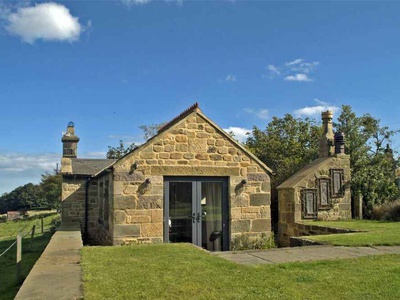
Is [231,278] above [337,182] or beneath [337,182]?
beneath

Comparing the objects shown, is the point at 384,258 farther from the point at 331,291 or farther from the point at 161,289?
the point at 161,289

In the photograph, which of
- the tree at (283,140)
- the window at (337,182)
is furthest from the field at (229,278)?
the tree at (283,140)

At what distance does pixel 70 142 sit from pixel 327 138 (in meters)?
13.8

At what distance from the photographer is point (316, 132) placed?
2931cm

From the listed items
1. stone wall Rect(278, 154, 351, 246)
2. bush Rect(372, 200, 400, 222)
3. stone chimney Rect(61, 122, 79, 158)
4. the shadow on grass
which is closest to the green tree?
stone chimney Rect(61, 122, 79, 158)

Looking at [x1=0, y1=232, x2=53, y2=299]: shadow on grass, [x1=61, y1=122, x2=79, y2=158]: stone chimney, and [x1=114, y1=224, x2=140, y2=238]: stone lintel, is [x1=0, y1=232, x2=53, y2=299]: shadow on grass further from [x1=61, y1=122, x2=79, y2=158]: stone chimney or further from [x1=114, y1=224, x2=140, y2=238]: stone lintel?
[x1=61, y1=122, x2=79, y2=158]: stone chimney

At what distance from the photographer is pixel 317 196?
1642 centimetres

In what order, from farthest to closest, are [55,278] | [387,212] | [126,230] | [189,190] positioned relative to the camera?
1. [387,212]
2. [189,190]
3. [126,230]
4. [55,278]

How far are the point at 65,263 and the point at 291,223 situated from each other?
1067 cm

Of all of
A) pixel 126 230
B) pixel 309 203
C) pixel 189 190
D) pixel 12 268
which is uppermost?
pixel 189 190

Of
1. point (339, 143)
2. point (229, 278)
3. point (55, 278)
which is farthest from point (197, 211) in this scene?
point (339, 143)

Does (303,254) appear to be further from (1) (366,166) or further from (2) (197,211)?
(1) (366,166)

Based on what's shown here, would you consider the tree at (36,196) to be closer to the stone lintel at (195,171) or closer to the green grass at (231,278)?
the stone lintel at (195,171)

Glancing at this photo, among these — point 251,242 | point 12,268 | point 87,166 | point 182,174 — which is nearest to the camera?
point 182,174
